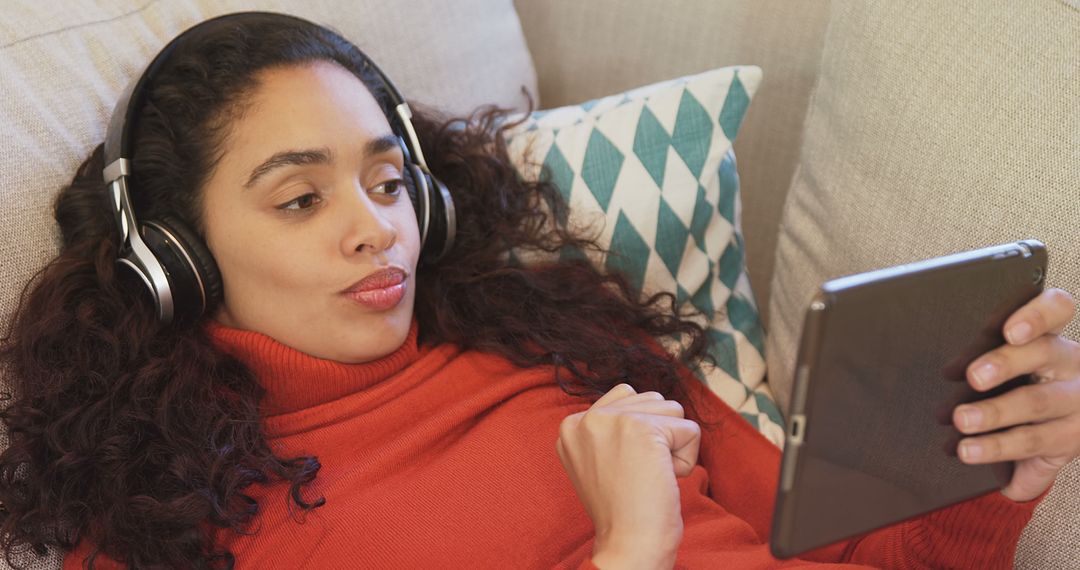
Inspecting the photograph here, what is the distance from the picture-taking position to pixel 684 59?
5.15ft

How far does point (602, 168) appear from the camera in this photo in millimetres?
1273

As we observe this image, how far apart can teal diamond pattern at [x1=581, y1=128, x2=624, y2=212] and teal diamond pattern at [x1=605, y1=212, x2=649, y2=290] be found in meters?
0.04

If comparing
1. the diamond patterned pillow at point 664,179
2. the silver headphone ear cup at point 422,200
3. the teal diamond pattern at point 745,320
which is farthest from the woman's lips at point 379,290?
the teal diamond pattern at point 745,320

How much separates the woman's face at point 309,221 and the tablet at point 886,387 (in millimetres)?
520

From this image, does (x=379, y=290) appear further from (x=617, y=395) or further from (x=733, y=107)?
(x=733, y=107)

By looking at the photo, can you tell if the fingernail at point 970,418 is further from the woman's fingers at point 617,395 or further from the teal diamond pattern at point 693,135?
the teal diamond pattern at point 693,135

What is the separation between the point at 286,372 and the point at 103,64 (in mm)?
446

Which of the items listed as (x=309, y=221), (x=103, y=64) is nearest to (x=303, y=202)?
(x=309, y=221)

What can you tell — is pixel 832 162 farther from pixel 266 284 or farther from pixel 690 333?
pixel 266 284

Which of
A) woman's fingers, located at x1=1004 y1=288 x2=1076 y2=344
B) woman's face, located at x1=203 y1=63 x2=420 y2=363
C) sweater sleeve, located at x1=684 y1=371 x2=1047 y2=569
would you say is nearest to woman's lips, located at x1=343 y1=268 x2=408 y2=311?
woman's face, located at x1=203 y1=63 x2=420 y2=363

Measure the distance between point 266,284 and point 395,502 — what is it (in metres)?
0.27

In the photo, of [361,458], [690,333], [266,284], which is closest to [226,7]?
[266,284]

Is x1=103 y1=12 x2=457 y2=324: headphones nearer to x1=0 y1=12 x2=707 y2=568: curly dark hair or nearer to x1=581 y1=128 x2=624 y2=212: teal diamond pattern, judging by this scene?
x1=0 y1=12 x2=707 y2=568: curly dark hair

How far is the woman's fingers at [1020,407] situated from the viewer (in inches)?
31.6
